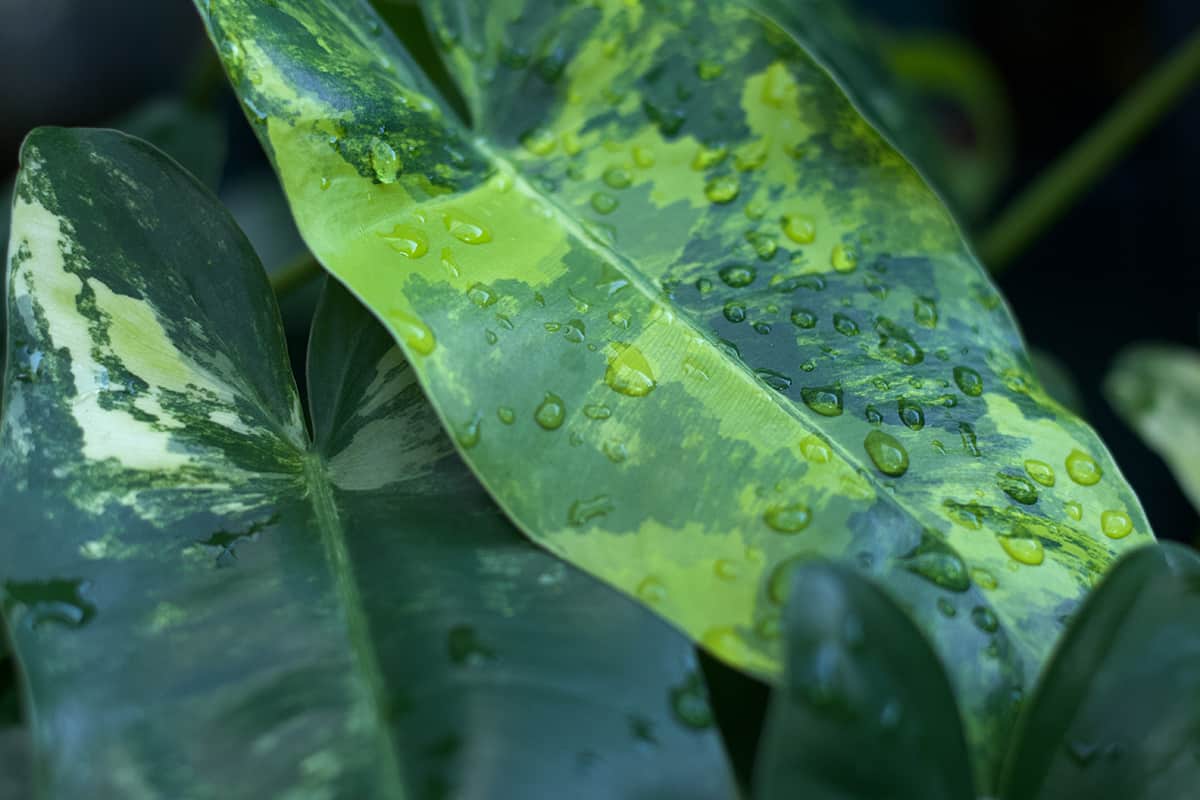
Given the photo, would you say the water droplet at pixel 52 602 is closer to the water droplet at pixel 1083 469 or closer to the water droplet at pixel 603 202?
the water droplet at pixel 603 202

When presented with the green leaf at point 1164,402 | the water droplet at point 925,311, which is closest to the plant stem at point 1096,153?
the green leaf at point 1164,402

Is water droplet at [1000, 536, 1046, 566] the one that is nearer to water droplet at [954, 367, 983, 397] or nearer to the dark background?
water droplet at [954, 367, 983, 397]

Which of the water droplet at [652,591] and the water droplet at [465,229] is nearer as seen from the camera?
the water droplet at [652,591]

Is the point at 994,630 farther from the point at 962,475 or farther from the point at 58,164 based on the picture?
the point at 58,164

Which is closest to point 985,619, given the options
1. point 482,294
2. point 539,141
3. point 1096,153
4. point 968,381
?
point 968,381

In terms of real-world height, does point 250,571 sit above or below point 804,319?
below

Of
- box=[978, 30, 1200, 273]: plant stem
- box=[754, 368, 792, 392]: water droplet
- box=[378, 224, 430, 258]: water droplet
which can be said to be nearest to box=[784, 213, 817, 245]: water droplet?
box=[754, 368, 792, 392]: water droplet

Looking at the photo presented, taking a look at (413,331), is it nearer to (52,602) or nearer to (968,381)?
(52,602)
